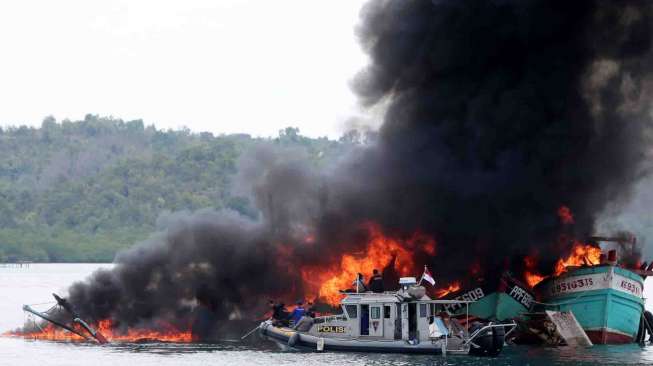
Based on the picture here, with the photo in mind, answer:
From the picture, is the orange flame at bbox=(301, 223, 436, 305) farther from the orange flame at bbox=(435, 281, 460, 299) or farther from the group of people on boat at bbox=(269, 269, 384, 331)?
Answer: the group of people on boat at bbox=(269, 269, 384, 331)

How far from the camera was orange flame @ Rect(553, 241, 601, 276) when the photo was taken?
80.6m

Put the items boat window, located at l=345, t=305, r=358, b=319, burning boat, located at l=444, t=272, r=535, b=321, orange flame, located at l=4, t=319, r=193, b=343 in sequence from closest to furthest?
boat window, located at l=345, t=305, r=358, b=319
burning boat, located at l=444, t=272, r=535, b=321
orange flame, located at l=4, t=319, r=193, b=343

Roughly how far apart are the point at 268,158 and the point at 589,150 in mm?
23696

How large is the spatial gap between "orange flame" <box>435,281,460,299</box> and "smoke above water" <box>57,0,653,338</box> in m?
0.89

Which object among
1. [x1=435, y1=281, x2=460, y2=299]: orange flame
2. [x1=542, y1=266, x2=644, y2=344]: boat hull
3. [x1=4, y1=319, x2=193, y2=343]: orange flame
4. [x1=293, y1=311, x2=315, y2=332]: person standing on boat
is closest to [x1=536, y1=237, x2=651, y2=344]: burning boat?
[x1=542, y1=266, x2=644, y2=344]: boat hull

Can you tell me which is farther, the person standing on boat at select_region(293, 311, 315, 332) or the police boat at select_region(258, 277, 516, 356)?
the person standing on boat at select_region(293, 311, 315, 332)

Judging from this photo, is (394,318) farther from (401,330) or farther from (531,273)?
(531,273)

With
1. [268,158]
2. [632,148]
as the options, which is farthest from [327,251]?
[632,148]

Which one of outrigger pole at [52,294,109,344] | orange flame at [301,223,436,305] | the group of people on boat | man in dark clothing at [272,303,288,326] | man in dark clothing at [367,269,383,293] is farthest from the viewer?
orange flame at [301,223,436,305]

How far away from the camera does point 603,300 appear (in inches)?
Answer: 2921

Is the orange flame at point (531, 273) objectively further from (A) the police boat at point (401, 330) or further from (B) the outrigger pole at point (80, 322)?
(B) the outrigger pole at point (80, 322)

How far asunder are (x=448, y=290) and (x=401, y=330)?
12104mm

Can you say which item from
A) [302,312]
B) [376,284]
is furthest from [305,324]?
[376,284]

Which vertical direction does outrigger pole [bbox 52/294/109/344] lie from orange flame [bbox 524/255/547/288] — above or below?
below
